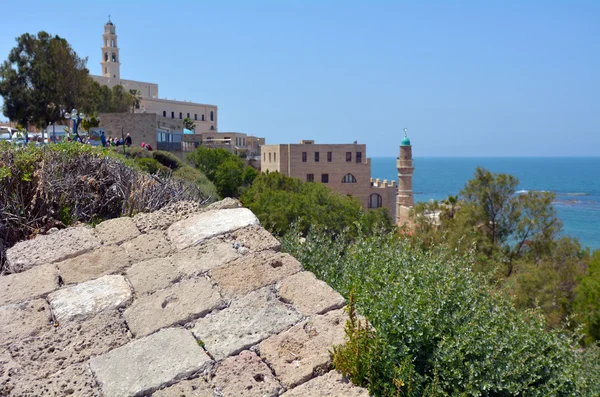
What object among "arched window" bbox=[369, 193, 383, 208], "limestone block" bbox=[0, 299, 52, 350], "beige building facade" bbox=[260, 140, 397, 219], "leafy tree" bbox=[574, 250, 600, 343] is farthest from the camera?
"beige building facade" bbox=[260, 140, 397, 219]

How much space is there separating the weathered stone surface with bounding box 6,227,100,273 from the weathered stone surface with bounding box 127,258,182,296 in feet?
1.79

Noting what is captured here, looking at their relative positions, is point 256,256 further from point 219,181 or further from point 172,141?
point 172,141

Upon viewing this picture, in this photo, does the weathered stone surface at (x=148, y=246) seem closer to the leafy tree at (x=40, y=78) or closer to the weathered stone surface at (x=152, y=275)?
the weathered stone surface at (x=152, y=275)

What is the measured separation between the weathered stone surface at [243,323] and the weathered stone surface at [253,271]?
0.41 ft

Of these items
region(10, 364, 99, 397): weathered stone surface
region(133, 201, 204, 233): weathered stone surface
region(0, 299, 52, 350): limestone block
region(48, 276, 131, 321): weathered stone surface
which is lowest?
region(10, 364, 99, 397): weathered stone surface

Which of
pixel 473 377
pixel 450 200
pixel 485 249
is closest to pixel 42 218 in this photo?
pixel 473 377

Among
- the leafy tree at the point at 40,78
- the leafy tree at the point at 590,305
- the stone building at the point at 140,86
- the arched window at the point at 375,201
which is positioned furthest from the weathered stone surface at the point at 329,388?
the stone building at the point at 140,86

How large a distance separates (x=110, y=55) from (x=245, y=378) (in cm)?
8560

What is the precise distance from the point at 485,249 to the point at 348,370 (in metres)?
19.9

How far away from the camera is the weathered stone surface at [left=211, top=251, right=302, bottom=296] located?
3.37 m

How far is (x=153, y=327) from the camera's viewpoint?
10.1 ft

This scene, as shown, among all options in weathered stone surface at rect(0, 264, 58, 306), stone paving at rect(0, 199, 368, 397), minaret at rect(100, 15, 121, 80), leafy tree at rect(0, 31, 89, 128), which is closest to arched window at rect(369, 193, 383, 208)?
leafy tree at rect(0, 31, 89, 128)

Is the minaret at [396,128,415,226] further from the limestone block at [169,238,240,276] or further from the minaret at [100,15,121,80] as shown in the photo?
the minaret at [100,15,121,80]

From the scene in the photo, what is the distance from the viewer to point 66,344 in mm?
2984
